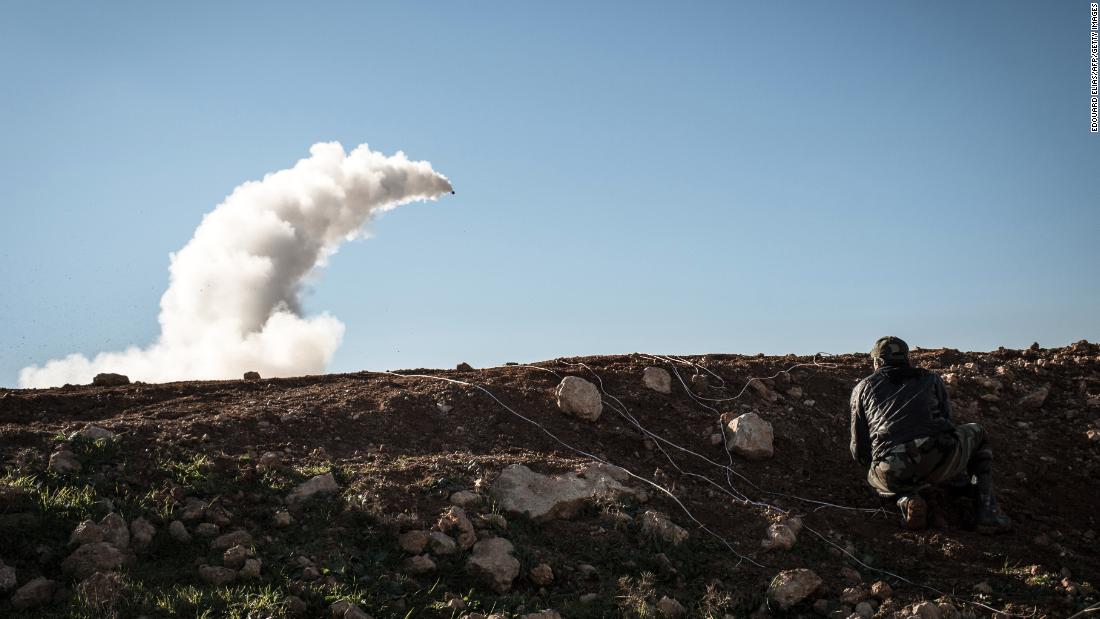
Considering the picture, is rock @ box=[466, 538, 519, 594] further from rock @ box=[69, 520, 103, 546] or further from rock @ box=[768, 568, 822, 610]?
rock @ box=[69, 520, 103, 546]

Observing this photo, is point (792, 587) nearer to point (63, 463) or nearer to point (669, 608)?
point (669, 608)

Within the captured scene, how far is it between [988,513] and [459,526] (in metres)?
5.03

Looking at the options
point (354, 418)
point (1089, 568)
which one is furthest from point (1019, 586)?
point (354, 418)

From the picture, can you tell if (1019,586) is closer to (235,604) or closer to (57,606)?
(235,604)

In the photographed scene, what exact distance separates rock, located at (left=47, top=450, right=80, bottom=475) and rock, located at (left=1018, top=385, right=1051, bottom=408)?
11.2 m

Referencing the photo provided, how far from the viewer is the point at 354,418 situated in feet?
31.1

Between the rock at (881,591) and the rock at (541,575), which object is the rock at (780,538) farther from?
the rock at (541,575)

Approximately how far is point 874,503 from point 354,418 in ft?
19.0

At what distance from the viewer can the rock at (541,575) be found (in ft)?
20.6

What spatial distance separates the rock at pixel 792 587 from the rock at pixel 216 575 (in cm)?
401

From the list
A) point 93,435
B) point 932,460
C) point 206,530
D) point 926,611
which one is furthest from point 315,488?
point 932,460

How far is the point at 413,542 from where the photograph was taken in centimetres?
642

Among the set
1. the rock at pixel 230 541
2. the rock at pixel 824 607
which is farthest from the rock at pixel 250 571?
the rock at pixel 824 607

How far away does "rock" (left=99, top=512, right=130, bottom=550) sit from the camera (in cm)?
627
